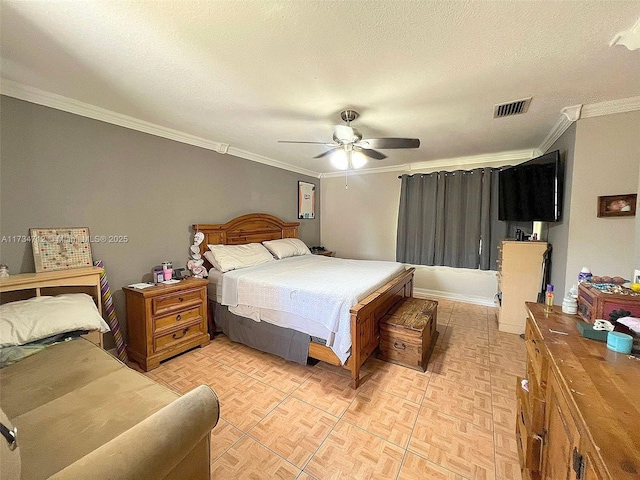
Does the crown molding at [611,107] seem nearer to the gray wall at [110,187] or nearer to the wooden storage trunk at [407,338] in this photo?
the wooden storage trunk at [407,338]

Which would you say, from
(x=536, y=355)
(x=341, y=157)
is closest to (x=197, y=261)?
(x=341, y=157)

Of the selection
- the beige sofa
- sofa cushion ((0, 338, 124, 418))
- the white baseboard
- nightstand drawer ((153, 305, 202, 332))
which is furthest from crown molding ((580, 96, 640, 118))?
nightstand drawer ((153, 305, 202, 332))

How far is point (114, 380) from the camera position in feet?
4.14

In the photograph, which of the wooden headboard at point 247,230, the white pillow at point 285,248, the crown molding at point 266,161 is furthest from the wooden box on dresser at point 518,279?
the crown molding at point 266,161

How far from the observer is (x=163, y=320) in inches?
95.6

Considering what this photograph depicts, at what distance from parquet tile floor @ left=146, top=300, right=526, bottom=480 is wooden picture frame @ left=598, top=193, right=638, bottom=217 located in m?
1.54

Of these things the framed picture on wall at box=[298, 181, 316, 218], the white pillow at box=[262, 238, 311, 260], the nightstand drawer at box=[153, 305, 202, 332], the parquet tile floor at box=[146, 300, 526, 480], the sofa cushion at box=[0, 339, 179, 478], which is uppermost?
the framed picture on wall at box=[298, 181, 316, 218]

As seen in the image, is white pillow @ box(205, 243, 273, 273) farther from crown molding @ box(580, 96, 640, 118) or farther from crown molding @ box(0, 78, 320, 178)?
crown molding @ box(580, 96, 640, 118)

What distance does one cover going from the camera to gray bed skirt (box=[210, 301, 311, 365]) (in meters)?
2.32

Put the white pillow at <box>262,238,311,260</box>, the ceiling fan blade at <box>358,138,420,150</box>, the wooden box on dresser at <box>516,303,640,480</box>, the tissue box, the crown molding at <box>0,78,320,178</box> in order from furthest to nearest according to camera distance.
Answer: the white pillow at <box>262,238,311,260</box> → the ceiling fan blade at <box>358,138,420,150</box> → the crown molding at <box>0,78,320,178</box> → the tissue box → the wooden box on dresser at <box>516,303,640,480</box>

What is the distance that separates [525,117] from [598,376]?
2.51 metres

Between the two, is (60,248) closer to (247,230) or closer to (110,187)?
(110,187)

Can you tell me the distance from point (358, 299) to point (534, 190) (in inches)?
94.3

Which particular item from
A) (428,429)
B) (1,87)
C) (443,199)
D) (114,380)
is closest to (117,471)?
(114,380)
